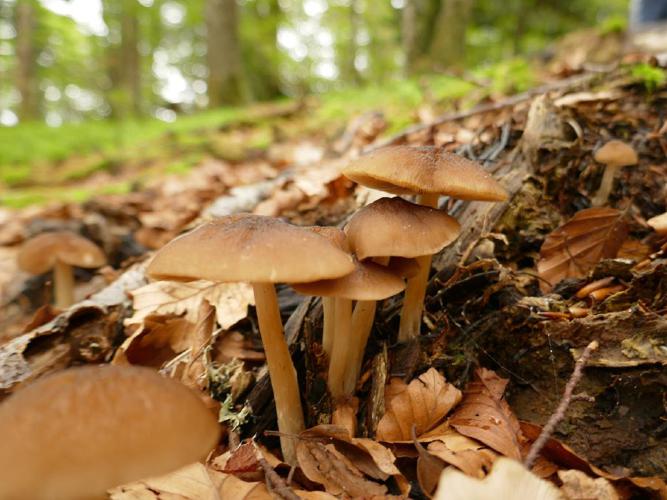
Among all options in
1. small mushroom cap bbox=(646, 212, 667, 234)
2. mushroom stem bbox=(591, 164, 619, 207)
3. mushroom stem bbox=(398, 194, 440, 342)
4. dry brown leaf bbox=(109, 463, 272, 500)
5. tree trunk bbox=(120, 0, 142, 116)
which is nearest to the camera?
dry brown leaf bbox=(109, 463, 272, 500)

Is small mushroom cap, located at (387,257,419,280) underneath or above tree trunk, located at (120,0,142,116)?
underneath

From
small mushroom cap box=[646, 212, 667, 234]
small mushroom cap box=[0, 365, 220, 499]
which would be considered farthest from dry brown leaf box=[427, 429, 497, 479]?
small mushroom cap box=[646, 212, 667, 234]

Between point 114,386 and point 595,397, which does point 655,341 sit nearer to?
point 595,397

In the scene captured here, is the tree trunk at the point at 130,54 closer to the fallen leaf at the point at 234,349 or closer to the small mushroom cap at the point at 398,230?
the fallen leaf at the point at 234,349

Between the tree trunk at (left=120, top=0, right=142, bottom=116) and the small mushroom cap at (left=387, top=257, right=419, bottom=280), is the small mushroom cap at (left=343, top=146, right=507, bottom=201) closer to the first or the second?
the small mushroom cap at (left=387, top=257, right=419, bottom=280)

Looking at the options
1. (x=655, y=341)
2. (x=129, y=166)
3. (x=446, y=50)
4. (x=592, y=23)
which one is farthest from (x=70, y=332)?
(x=592, y=23)

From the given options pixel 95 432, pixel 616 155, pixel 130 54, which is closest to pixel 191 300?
pixel 95 432
